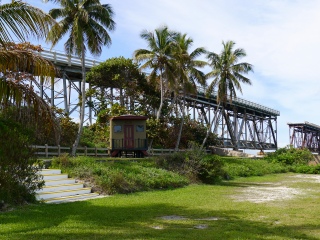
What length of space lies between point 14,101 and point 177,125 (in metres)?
32.1

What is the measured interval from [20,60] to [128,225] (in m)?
4.60

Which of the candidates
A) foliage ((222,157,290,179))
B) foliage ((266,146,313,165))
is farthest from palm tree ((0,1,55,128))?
foliage ((266,146,313,165))

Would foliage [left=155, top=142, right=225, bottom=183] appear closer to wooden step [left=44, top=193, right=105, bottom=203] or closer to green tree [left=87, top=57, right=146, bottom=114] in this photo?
wooden step [left=44, top=193, right=105, bottom=203]

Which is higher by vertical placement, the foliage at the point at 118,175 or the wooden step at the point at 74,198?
the foliage at the point at 118,175

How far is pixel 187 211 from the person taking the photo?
11445 millimetres

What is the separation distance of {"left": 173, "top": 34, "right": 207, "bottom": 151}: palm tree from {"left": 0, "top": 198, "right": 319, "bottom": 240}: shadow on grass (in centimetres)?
2448

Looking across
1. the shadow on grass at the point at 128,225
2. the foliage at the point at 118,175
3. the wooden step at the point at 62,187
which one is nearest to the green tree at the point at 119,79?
the foliage at the point at 118,175

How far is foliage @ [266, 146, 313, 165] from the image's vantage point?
133 feet

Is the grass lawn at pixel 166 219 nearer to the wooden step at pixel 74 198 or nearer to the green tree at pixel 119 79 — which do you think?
the wooden step at pixel 74 198

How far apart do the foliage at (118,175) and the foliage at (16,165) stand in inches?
158

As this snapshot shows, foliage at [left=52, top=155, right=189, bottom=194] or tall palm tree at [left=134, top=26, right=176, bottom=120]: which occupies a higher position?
tall palm tree at [left=134, top=26, right=176, bottom=120]

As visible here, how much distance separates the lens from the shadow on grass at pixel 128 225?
7.91 metres

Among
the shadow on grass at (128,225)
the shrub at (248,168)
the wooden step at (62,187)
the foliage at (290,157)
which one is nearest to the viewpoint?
the shadow on grass at (128,225)

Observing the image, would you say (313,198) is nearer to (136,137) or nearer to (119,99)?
(136,137)
